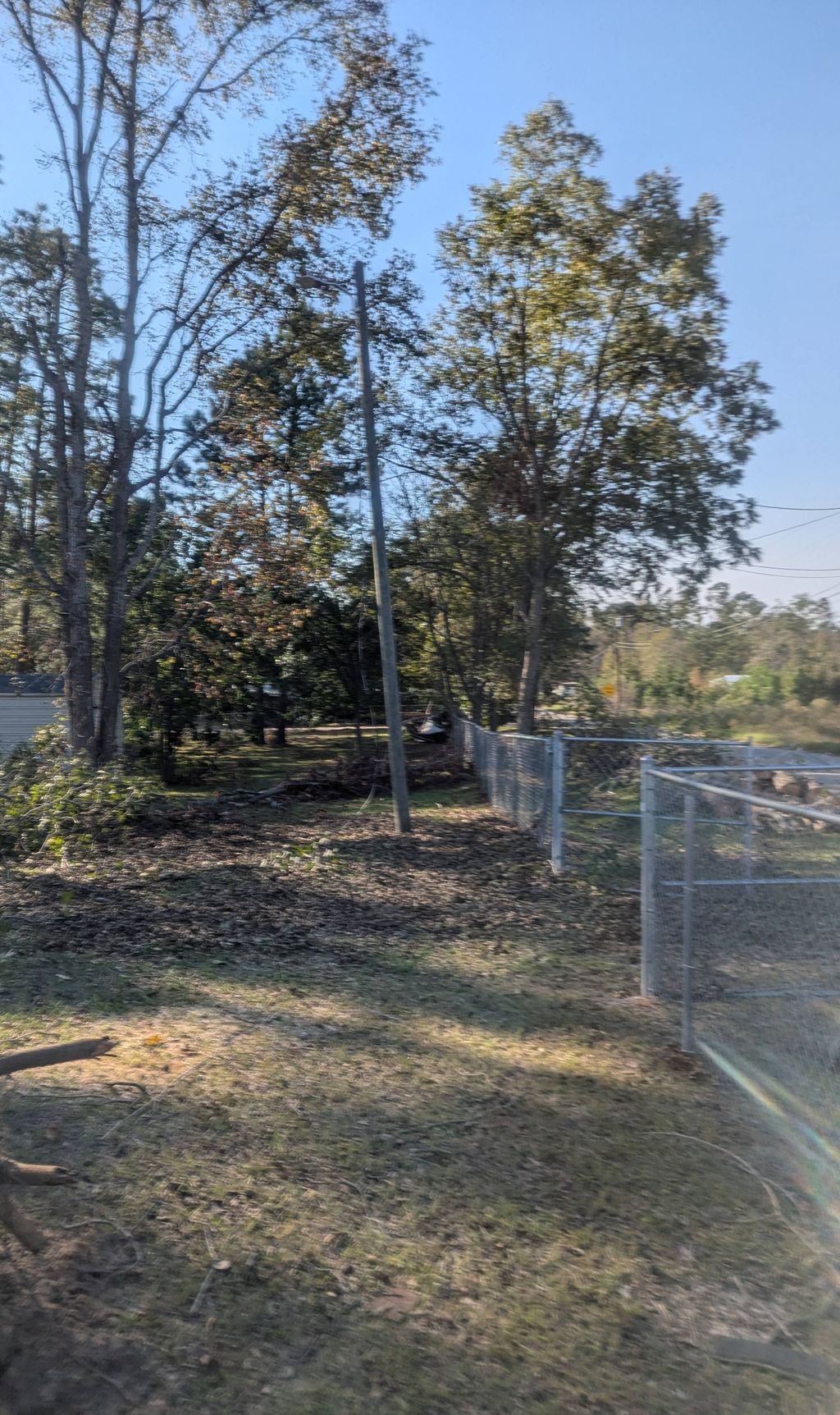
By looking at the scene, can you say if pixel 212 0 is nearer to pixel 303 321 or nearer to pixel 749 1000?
pixel 303 321

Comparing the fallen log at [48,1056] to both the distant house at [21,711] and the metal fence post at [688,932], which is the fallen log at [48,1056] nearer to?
the metal fence post at [688,932]

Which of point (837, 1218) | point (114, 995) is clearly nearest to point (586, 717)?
point (114, 995)

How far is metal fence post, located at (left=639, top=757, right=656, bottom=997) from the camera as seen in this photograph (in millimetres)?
6699

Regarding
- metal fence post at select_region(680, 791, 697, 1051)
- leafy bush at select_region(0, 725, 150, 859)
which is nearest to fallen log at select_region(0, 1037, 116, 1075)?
metal fence post at select_region(680, 791, 697, 1051)

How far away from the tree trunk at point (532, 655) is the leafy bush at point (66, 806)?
8.69 m

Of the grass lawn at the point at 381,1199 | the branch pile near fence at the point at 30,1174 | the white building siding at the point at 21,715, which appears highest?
the white building siding at the point at 21,715

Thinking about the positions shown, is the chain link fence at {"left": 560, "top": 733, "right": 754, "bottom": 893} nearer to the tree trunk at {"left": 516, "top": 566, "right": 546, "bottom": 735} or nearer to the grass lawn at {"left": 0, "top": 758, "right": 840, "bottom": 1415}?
the grass lawn at {"left": 0, "top": 758, "right": 840, "bottom": 1415}

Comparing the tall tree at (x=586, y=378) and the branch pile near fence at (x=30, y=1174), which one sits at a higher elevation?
the tall tree at (x=586, y=378)

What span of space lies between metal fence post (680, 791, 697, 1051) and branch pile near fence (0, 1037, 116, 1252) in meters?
3.14

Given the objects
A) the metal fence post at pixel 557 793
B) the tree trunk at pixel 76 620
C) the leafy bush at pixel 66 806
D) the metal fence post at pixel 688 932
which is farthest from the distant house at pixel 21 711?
the metal fence post at pixel 688 932

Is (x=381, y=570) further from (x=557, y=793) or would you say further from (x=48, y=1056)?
(x=48, y=1056)

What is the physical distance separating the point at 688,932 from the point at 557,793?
5.08 meters

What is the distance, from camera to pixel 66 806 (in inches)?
503

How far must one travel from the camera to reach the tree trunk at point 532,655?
20.4 m
